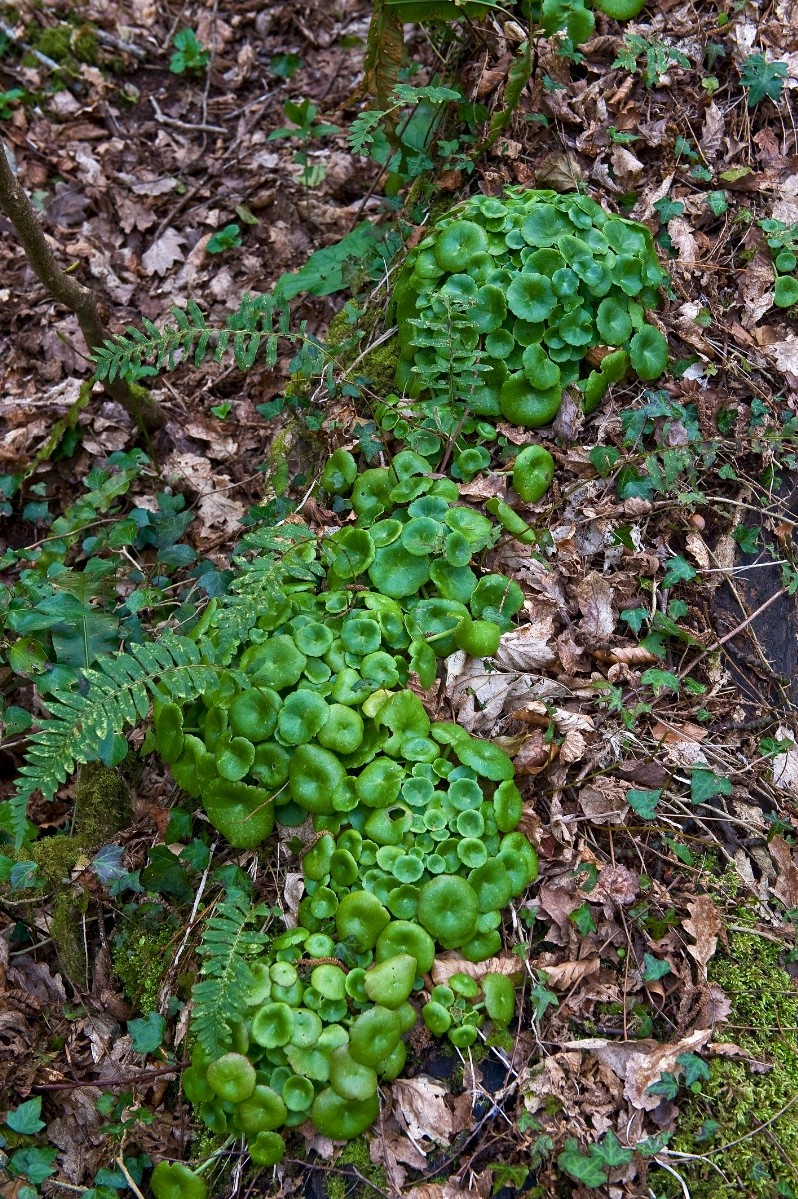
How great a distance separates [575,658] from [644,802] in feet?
2.12

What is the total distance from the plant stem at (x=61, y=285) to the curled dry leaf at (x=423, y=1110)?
3549mm

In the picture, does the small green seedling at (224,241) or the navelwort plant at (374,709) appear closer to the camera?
the navelwort plant at (374,709)

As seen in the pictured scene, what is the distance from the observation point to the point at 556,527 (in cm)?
374

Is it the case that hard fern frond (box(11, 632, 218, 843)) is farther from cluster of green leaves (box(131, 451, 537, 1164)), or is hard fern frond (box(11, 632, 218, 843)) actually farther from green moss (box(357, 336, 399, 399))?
green moss (box(357, 336, 399, 399))

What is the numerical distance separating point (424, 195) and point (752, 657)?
3.03m

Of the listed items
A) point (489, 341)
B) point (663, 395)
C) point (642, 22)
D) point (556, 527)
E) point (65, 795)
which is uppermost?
point (642, 22)

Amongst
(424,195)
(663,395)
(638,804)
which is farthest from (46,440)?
(638,804)

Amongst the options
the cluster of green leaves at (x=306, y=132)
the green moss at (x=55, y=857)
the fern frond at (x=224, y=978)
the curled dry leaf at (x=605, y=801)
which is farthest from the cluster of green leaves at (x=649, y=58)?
the green moss at (x=55, y=857)

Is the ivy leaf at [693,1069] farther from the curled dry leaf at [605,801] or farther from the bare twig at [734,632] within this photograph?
the bare twig at [734,632]

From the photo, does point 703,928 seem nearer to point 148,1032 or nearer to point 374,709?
point 374,709

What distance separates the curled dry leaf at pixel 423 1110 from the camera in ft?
8.86

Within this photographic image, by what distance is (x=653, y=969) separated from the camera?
289cm

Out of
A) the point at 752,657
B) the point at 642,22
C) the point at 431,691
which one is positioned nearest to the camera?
the point at 431,691

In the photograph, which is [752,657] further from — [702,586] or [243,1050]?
[243,1050]
